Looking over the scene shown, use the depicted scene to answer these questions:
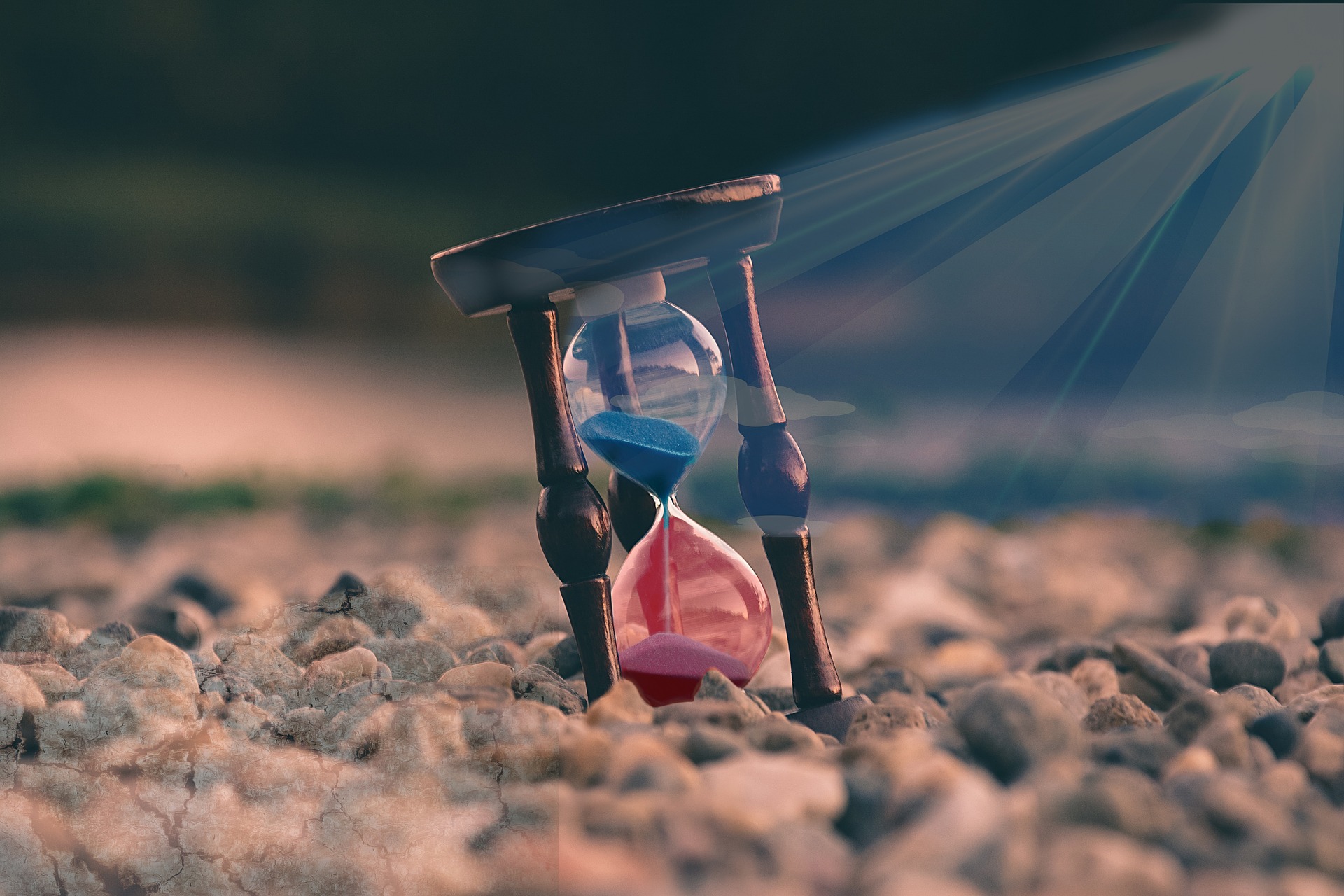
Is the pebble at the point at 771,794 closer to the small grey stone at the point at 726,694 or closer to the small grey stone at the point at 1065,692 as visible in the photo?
the small grey stone at the point at 726,694

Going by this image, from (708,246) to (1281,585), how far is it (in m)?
2.76

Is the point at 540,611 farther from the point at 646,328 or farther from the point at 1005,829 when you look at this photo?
the point at 1005,829

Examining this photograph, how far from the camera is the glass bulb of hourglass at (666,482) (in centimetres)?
188

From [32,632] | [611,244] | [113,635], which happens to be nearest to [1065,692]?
[611,244]

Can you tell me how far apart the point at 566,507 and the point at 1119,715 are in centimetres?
96

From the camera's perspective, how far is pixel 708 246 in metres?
1.80

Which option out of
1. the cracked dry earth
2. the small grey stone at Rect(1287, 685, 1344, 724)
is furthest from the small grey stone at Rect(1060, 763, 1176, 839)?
the small grey stone at Rect(1287, 685, 1344, 724)

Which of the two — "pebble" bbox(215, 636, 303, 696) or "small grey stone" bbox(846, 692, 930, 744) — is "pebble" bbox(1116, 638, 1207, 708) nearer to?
"small grey stone" bbox(846, 692, 930, 744)

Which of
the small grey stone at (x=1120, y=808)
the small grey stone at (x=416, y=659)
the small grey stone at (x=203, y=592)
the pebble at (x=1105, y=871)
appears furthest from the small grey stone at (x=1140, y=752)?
the small grey stone at (x=203, y=592)

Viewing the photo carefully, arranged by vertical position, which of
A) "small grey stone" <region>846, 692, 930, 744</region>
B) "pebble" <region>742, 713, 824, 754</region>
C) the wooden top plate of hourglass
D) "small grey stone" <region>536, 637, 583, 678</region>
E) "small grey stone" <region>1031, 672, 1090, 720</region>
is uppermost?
the wooden top plate of hourglass

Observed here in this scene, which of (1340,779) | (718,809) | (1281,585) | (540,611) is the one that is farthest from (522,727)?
(1281,585)

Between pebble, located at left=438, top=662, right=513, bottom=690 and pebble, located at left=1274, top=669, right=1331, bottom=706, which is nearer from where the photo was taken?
pebble, located at left=438, top=662, right=513, bottom=690

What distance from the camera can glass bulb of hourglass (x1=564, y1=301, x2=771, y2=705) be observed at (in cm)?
188

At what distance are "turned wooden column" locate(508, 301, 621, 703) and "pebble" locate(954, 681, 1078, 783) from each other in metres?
0.71
